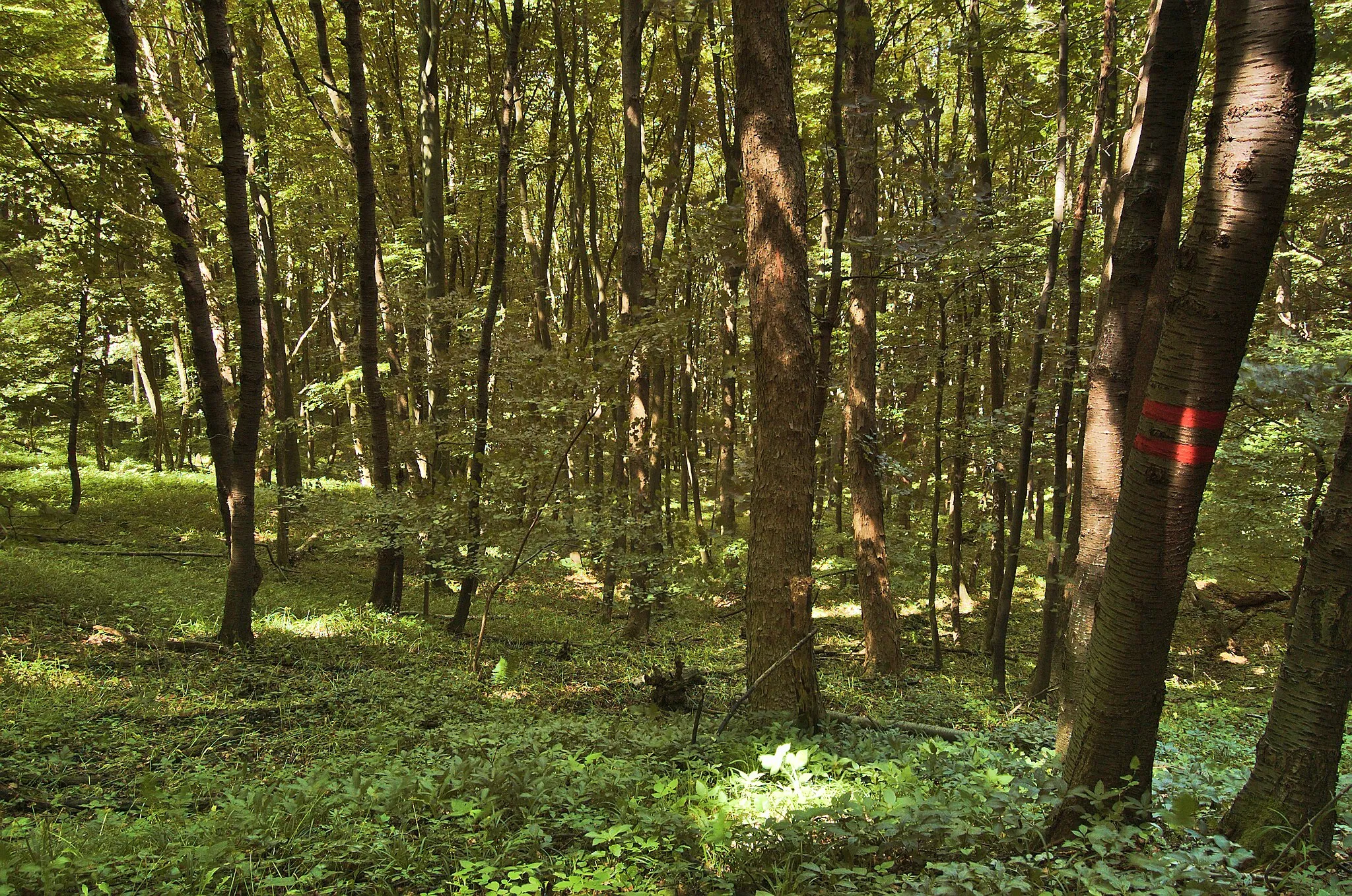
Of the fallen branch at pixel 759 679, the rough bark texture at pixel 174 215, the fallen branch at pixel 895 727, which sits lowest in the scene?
the fallen branch at pixel 895 727

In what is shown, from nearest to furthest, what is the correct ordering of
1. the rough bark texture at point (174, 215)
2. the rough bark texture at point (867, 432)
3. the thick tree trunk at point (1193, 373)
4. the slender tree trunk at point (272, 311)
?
the thick tree trunk at point (1193, 373) < the rough bark texture at point (174, 215) < the rough bark texture at point (867, 432) < the slender tree trunk at point (272, 311)

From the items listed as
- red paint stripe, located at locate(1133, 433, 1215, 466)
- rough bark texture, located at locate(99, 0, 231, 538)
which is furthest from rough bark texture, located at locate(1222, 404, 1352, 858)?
rough bark texture, located at locate(99, 0, 231, 538)

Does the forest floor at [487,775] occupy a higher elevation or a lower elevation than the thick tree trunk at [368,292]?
lower

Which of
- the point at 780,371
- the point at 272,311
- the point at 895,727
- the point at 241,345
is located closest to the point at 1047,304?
the point at 780,371

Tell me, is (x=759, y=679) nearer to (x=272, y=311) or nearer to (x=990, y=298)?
(x=990, y=298)

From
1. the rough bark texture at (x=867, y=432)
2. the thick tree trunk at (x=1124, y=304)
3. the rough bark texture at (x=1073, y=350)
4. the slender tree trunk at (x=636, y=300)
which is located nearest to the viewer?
the thick tree trunk at (x=1124, y=304)

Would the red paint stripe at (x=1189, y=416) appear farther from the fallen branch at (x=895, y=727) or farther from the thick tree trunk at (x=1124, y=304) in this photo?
the fallen branch at (x=895, y=727)

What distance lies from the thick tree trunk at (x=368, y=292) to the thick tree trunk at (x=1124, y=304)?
24.9 ft

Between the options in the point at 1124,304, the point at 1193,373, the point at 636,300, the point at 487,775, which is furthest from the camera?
the point at 636,300

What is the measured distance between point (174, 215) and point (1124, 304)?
335 inches

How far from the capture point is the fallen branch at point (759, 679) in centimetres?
465

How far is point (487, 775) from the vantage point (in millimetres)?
3773

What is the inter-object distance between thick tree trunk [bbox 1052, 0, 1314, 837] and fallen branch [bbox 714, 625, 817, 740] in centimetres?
203

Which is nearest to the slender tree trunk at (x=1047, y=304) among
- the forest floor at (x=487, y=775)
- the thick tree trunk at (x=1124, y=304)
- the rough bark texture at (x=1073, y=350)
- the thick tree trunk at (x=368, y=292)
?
the rough bark texture at (x=1073, y=350)
